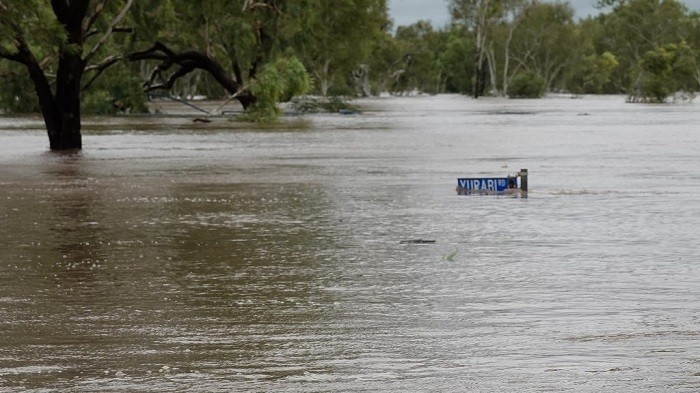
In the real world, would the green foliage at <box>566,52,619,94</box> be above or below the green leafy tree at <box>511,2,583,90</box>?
below

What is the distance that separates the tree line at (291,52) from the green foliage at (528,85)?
148mm

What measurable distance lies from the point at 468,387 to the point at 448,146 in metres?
30.8

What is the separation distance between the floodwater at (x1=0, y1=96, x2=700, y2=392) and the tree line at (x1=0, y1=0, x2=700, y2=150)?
8.97 metres

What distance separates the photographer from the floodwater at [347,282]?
8492mm

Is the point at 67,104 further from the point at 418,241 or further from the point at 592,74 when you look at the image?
the point at 592,74

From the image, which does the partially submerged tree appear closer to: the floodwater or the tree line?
the tree line

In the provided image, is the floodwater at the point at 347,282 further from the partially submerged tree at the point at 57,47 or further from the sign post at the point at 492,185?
the partially submerged tree at the point at 57,47

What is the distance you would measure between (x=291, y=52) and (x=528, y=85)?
77645 millimetres

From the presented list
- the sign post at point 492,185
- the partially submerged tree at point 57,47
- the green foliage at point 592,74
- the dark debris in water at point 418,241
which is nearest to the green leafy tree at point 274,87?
the partially submerged tree at point 57,47

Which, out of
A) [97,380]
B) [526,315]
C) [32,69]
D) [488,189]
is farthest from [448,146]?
[97,380]

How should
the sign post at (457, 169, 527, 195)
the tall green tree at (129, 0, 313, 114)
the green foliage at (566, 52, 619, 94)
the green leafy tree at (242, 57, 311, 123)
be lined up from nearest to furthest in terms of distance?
the sign post at (457, 169, 527, 195) → the tall green tree at (129, 0, 313, 114) → the green leafy tree at (242, 57, 311, 123) → the green foliage at (566, 52, 619, 94)

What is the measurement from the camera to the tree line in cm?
3644

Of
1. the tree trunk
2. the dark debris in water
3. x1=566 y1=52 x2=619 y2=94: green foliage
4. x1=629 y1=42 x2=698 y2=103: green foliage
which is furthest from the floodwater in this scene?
x1=566 y1=52 x2=619 y2=94: green foliage

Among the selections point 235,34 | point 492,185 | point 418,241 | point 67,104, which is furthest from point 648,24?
point 418,241
